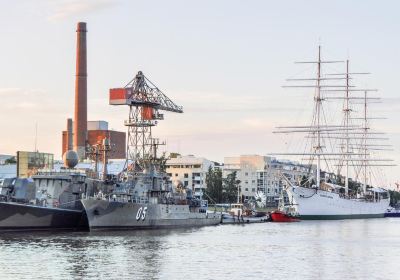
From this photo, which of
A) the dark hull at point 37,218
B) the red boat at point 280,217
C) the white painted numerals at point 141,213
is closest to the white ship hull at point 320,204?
the red boat at point 280,217

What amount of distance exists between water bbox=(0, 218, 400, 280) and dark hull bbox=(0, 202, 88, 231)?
302 cm

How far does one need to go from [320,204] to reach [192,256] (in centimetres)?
9235

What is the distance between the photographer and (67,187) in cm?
9000

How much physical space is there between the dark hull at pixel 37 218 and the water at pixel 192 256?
3022mm

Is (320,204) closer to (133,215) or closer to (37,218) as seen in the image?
(133,215)

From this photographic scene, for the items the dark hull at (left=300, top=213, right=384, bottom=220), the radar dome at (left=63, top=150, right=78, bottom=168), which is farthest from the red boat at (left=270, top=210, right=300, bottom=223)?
the radar dome at (left=63, top=150, right=78, bottom=168)

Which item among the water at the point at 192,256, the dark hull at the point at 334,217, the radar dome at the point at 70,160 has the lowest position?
the dark hull at the point at 334,217

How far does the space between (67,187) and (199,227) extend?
19951 mm

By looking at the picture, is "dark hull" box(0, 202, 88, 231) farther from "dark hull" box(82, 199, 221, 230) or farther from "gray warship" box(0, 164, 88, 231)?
"dark hull" box(82, 199, 221, 230)

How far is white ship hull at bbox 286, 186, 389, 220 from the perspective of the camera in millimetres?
145075

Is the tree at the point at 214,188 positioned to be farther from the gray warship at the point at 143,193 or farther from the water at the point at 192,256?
the water at the point at 192,256

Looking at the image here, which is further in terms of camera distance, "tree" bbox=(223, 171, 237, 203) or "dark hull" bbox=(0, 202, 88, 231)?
"tree" bbox=(223, 171, 237, 203)

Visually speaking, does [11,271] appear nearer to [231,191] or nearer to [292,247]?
[292,247]

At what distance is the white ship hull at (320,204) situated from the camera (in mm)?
145075
